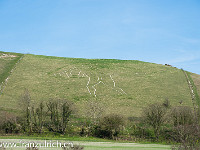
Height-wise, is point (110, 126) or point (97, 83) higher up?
point (97, 83)

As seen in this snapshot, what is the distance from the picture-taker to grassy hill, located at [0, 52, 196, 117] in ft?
158

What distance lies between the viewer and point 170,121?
37.8 metres

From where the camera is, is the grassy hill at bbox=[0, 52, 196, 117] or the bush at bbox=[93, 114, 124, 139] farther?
the grassy hill at bbox=[0, 52, 196, 117]

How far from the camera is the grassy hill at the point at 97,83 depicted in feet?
158

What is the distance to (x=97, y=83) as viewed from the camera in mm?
59438

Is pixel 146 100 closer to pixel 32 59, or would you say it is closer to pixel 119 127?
pixel 119 127

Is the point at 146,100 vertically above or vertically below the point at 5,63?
below

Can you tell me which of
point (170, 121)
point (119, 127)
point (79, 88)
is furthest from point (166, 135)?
point (79, 88)

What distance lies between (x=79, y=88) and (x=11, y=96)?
599 inches

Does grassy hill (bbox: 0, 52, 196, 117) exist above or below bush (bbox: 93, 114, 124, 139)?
above

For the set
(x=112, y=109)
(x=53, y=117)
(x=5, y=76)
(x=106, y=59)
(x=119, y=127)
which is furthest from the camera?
(x=106, y=59)

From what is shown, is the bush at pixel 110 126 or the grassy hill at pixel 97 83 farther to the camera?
the grassy hill at pixel 97 83

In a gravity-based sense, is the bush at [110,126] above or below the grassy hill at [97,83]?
below

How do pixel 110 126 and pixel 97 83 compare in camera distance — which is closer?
pixel 110 126
